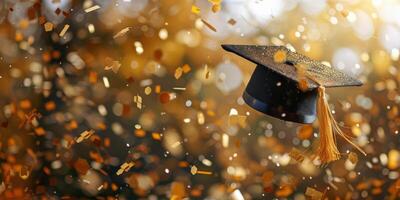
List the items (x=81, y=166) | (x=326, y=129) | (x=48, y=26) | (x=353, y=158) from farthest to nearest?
(x=353, y=158) → (x=81, y=166) → (x=48, y=26) → (x=326, y=129)

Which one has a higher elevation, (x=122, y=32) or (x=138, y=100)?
(x=122, y=32)

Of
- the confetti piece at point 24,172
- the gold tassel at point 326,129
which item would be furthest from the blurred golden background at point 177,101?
the gold tassel at point 326,129

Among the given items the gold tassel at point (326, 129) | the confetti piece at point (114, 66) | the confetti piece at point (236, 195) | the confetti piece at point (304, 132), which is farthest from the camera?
the confetti piece at point (304, 132)

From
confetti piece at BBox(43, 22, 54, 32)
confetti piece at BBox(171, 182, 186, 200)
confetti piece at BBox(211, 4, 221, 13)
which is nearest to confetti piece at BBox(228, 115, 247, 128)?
confetti piece at BBox(171, 182, 186, 200)

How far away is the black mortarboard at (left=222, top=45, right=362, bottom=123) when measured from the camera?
1.62 m

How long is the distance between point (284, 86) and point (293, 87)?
0.03 m

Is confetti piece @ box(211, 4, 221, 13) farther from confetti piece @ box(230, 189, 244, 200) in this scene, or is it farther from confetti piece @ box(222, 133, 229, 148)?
confetti piece @ box(230, 189, 244, 200)

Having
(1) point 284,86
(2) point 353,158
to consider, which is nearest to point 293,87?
(1) point 284,86

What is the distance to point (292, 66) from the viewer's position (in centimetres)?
164

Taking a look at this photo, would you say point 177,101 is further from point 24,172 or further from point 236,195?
point 24,172

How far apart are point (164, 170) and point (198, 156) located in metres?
0.15

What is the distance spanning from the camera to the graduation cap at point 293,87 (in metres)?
1.59

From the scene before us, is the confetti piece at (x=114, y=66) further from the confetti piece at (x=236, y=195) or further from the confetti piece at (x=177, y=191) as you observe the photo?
the confetti piece at (x=236, y=195)

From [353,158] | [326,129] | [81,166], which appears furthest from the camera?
[353,158]
